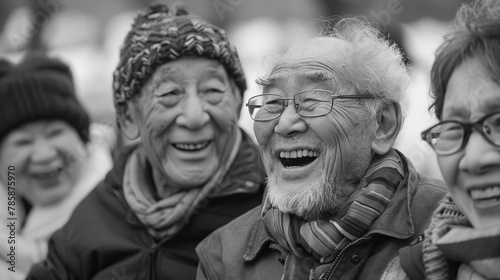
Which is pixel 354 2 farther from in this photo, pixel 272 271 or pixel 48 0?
pixel 272 271

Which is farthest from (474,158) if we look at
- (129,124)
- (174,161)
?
(129,124)

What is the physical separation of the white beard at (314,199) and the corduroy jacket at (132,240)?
3.27ft

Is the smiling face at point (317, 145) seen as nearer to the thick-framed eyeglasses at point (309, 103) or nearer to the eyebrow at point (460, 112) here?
the thick-framed eyeglasses at point (309, 103)

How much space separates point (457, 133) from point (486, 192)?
22cm

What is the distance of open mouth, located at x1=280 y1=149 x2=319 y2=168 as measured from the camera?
3.74m

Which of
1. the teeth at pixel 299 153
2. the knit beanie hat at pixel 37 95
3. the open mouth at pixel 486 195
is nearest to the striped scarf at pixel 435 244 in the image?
the open mouth at pixel 486 195

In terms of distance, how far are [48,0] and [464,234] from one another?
30.9ft

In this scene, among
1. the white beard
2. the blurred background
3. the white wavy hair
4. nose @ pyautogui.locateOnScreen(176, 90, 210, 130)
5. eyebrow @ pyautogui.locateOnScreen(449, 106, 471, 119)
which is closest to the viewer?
eyebrow @ pyautogui.locateOnScreen(449, 106, 471, 119)

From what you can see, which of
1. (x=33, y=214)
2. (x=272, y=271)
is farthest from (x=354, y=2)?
(x=272, y=271)

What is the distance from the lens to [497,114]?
284cm

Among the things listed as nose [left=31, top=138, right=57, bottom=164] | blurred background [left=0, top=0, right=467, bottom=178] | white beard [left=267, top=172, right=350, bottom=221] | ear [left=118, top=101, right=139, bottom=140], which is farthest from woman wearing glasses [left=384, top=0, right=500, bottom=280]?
blurred background [left=0, top=0, right=467, bottom=178]

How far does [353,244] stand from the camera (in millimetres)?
3504

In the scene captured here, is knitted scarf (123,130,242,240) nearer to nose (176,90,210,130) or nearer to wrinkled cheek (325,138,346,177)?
nose (176,90,210,130)

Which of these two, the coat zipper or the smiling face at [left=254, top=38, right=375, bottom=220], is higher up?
the smiling face at [left=254, top=38, right=375, bottom=220]
